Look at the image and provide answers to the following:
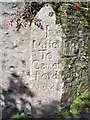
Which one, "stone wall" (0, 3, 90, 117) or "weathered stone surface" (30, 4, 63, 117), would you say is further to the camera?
"stone wall" (0, 3, 90, 117)

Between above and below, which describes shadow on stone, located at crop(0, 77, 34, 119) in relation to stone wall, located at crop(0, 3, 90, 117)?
below

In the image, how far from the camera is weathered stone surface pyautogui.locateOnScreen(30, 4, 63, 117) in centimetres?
371

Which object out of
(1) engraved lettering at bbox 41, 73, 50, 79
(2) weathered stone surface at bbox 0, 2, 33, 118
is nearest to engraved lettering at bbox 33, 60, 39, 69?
(1) engraved lettering at bbox 41, 73, 50, 79

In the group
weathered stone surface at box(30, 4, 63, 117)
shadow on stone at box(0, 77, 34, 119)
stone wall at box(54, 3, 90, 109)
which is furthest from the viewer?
shadow on stone at box(0, 77, 34, 119)

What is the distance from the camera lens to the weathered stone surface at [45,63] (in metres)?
3.71

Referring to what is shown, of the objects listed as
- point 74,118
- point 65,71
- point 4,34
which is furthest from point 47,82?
point 4,34

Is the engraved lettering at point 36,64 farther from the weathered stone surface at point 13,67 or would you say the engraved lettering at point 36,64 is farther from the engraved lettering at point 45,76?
the weathered stone surface at point 13,67

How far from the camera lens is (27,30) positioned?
3971 mm

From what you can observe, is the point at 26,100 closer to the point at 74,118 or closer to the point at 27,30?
the point at 74,118

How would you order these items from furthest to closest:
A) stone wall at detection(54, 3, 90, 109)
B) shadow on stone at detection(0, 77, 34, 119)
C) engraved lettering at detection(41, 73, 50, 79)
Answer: shadow on stone at detection(0, 77, 34, 119) < engraved lettering at detection(41, 73, 50, 79) < stone wall at detection(54, 3, 90, 109)

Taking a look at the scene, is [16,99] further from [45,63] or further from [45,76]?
[45,63]

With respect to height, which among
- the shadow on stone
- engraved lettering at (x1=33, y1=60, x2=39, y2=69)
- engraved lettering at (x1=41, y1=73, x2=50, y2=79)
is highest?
engraved lettering at (x1=33, y1=60, x2=39, y2=69)

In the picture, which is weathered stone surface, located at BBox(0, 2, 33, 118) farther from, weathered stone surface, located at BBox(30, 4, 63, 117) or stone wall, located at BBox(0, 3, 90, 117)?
weathered stone surface, located at BBox(30, 4, 63, 117)

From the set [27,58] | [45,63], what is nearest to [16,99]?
[27,58]
